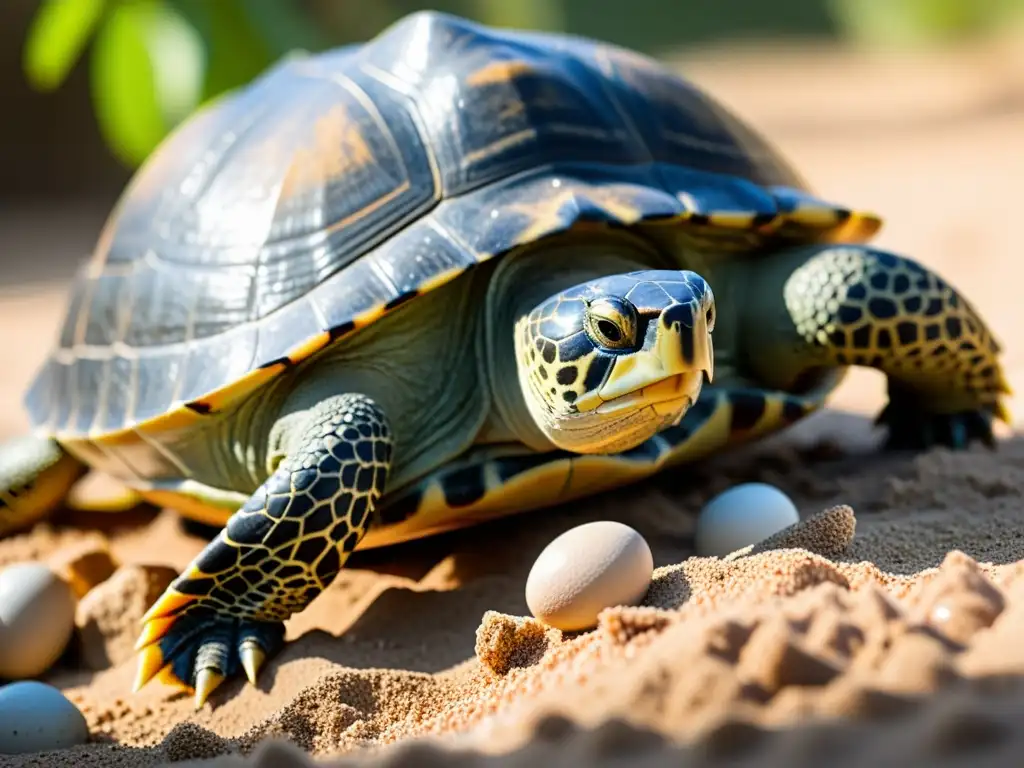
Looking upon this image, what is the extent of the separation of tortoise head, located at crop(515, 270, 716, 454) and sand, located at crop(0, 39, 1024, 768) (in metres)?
0.43

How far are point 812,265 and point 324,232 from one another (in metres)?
1.68

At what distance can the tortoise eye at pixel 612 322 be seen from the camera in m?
2.75

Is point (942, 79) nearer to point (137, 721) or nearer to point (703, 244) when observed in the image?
point (703, 244)

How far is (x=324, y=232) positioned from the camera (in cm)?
344

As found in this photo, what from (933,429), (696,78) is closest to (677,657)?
(933,429)

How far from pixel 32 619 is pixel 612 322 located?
1.97 m

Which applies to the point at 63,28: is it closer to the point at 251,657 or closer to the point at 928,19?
the point at 251,657

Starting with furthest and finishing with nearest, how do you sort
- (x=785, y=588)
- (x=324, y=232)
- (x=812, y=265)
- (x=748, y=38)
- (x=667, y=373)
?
(x=748, y=38) < (x=812, y=265) < (x=324, y=232) < (x=667, y=373) < (x=785, y=588)

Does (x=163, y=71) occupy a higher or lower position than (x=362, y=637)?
higher

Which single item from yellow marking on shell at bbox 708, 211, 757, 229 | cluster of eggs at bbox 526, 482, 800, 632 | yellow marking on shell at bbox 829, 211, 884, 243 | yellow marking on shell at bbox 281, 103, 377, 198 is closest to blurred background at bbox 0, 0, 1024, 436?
yellow marking on shell at bbox 829, 211, 884, 243

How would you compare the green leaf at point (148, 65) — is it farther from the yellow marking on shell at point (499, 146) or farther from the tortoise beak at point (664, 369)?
the tortoise beak at point (664, 369)

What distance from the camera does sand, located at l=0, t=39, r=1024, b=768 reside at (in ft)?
5.31

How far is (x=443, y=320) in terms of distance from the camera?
11.4 feet

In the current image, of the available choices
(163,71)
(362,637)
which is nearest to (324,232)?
(362,637)
